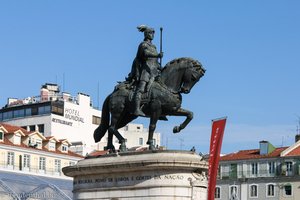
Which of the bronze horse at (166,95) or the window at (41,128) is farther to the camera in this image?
the window at (41,128)

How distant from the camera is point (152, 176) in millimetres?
33812

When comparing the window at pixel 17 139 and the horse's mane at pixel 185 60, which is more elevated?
the window at pixel 17 139

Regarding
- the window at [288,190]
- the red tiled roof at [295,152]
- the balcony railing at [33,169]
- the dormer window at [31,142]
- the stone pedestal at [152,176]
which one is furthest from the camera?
the red tiled roof at [295,152]

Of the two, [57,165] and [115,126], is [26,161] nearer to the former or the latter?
[57,165]

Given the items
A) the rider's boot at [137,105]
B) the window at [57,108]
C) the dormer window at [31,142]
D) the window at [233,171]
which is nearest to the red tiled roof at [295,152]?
the window at [233,171]

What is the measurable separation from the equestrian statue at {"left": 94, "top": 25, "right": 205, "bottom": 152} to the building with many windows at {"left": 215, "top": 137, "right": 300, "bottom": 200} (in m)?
78.1

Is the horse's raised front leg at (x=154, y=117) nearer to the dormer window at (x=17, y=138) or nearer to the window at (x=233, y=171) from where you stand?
the dormer window at (x=17, y=138)

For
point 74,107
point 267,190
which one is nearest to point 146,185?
point 267,190

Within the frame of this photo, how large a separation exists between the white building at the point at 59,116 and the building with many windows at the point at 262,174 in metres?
14.9

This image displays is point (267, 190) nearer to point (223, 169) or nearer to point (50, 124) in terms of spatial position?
point (223, 169)

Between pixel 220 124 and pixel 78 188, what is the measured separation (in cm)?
606

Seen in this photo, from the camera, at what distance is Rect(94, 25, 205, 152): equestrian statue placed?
118 feet

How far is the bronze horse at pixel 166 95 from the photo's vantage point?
35.8 metres

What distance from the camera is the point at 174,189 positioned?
33.5 m
